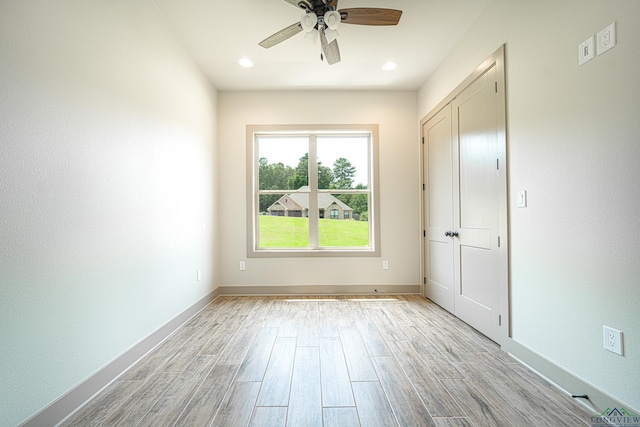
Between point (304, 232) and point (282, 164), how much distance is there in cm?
100

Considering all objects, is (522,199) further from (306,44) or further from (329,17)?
(306,44)

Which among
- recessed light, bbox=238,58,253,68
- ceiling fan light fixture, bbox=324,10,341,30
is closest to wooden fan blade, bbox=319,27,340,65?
ceiling fan light fixture, bbox=324,10,341,30

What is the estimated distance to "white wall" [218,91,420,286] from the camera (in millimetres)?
3873

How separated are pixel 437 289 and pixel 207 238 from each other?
281 cm

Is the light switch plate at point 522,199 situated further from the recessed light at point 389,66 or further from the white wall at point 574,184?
the recessed light at point 389,66

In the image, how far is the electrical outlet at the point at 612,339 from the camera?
4.48 ft

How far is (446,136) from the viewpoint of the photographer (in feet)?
10.3

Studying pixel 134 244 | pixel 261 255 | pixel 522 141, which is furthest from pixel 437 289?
pixel 134 244

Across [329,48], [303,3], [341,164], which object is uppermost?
[303,3]

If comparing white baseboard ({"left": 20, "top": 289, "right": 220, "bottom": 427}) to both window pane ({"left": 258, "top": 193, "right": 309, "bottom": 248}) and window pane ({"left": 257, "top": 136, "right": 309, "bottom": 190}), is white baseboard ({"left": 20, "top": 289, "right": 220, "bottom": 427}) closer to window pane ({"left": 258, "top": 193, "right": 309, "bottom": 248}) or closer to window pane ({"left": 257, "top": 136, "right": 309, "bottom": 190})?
window pane ({"left": 258, "top": 193, "right": 309, "bottom": 248})

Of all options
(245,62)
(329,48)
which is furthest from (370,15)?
(245,62)

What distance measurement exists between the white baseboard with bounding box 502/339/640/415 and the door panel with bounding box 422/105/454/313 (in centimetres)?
104

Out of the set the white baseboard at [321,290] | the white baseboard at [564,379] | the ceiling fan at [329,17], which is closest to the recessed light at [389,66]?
the ceiling fan at [329,17]

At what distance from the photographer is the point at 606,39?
1.41m
